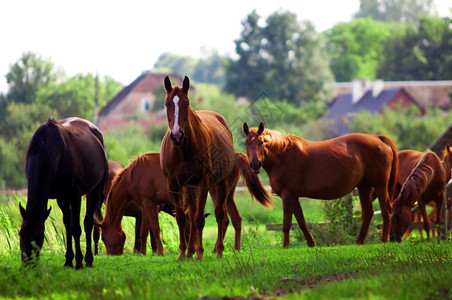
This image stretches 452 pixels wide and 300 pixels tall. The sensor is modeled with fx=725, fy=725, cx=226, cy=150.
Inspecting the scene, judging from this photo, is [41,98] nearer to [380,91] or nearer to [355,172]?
[380,91]

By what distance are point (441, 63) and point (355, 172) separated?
51.1 meters

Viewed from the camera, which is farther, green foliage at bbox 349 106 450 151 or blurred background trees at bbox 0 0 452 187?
green foliage at bbox 349 106 450 151

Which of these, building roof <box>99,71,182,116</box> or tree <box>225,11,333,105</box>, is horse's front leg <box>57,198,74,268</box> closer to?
building roof <box>99,71,182,116</box>

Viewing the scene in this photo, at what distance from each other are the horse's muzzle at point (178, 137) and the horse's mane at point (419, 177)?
678 centimetres

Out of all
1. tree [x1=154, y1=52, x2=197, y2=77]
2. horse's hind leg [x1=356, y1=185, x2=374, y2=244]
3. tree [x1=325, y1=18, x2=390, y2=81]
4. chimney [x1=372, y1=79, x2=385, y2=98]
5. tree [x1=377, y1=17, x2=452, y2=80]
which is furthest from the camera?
tree [x1=154, y1=52, x2=197, y2=77]

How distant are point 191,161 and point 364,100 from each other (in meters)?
69.6

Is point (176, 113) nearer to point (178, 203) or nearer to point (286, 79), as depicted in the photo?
point (178, 203)

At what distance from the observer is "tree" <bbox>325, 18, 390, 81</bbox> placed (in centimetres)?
9519

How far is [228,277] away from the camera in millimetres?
8195

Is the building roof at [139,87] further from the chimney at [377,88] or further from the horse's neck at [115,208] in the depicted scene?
the horse's neck at [115,208]

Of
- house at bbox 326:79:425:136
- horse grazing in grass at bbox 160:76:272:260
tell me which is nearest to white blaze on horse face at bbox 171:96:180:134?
horse grazing in grass at bbox 160:76:272:260

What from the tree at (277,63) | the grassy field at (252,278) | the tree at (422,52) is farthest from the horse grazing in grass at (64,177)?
the tree at (277,63)

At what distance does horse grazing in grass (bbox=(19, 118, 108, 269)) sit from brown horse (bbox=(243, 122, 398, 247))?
10.9 ft

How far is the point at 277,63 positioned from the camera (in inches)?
2785
